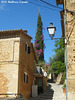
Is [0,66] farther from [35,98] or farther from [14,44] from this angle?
[35,98]

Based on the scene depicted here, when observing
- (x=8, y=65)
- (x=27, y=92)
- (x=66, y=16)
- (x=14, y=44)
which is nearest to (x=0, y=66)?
(x=8, y=65)

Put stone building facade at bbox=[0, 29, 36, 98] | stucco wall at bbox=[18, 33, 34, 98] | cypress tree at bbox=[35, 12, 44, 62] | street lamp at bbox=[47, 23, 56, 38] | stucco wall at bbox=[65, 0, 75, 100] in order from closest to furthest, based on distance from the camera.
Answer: stucco wall at bbox=[65, 0, 75, 100] < street lamp at bbox=[47, 23, 56, 38] < stone building facade at bbox=[0, 29, 36, 98] < stucco wall at bbox=[18, 33, 34, 98] < cypress tree at bbox=[35, 12, 44, 62]

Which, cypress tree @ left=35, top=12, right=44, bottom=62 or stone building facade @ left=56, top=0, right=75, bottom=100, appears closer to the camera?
stone building facade @ left=56, top=0, right=75, bottom=100

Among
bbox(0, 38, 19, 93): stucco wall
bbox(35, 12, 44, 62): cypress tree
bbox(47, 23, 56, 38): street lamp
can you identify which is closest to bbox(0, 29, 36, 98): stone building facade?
bbox(0, 38, 19, 93): stucco wall

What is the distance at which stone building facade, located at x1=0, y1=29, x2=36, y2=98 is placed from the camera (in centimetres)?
1675

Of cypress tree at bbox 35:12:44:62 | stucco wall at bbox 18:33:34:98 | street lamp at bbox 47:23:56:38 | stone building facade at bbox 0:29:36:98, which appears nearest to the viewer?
street lamp at bbox 47:23:56:38

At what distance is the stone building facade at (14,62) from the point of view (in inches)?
659

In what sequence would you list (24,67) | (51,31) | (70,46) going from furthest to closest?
(24,67) → (51,31) → (70,46)

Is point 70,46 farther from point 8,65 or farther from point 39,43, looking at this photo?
point 39,43

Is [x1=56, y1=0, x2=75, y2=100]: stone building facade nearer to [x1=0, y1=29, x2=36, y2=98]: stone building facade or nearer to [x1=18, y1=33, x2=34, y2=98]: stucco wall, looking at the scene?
[x1=0, y1=29, x2=36, y2=98]: stone building facade

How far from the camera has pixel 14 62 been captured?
1739 cm

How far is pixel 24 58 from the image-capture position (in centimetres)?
1923

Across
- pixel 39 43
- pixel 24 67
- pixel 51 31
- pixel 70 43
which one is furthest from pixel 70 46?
pixel 39 43

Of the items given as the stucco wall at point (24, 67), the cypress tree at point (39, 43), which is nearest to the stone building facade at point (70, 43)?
the stucco wall at point (24, 67)
